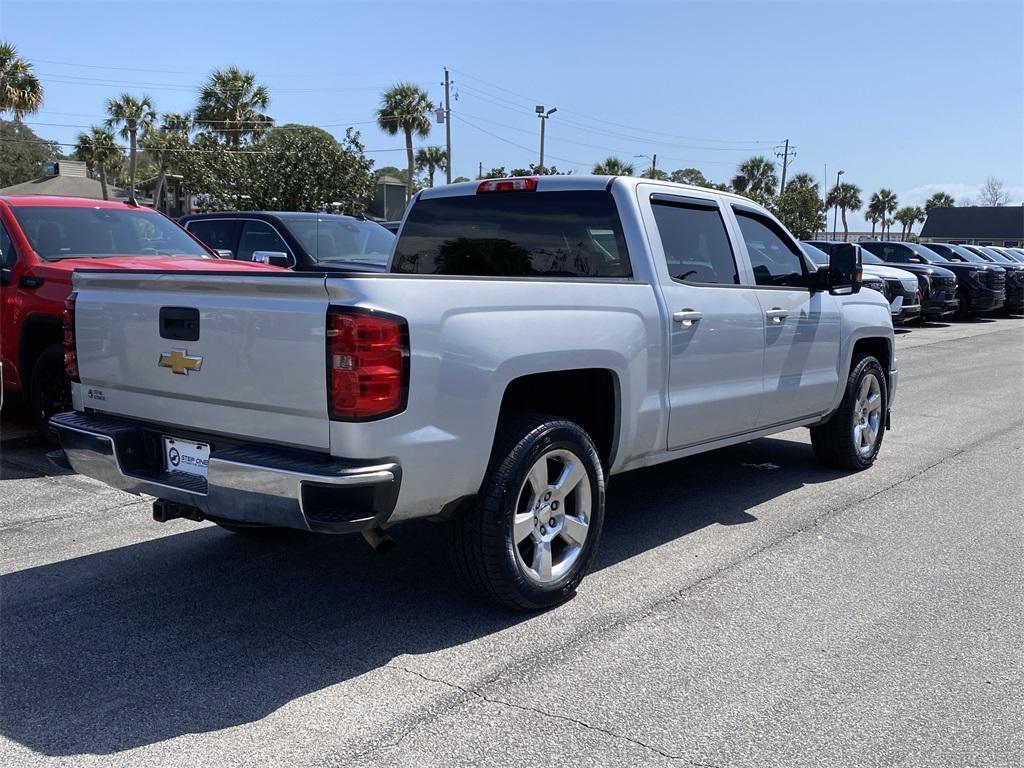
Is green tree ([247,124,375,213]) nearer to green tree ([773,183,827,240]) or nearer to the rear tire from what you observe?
the rear tire

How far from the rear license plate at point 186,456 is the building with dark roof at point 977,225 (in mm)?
94411

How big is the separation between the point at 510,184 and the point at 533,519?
2.10 meters

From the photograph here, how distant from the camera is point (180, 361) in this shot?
4.14 metres

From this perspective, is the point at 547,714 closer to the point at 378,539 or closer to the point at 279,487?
the point at 378,539

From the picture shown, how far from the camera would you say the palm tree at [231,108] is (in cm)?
4931

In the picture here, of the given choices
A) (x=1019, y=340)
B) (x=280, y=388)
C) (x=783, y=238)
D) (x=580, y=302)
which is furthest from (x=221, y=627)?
(x=1019, y=340)

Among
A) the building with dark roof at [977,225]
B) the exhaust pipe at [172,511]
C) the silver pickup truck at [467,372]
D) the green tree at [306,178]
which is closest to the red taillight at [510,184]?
the silver pickup truck at [467,372]

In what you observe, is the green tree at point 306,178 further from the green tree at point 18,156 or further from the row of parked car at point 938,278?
the green tree at point 18,156

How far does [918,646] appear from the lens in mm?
4137

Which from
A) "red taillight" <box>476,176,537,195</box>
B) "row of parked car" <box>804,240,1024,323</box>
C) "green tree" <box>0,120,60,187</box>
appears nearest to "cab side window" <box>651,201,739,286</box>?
"red taillight" <box>476,176,537,195</box>

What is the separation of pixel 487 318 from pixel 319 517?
106 cm

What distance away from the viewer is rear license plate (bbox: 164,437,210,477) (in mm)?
4102

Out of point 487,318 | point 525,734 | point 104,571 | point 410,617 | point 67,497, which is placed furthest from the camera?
point 67,497

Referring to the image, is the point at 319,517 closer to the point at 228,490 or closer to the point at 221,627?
the point at 228,490
